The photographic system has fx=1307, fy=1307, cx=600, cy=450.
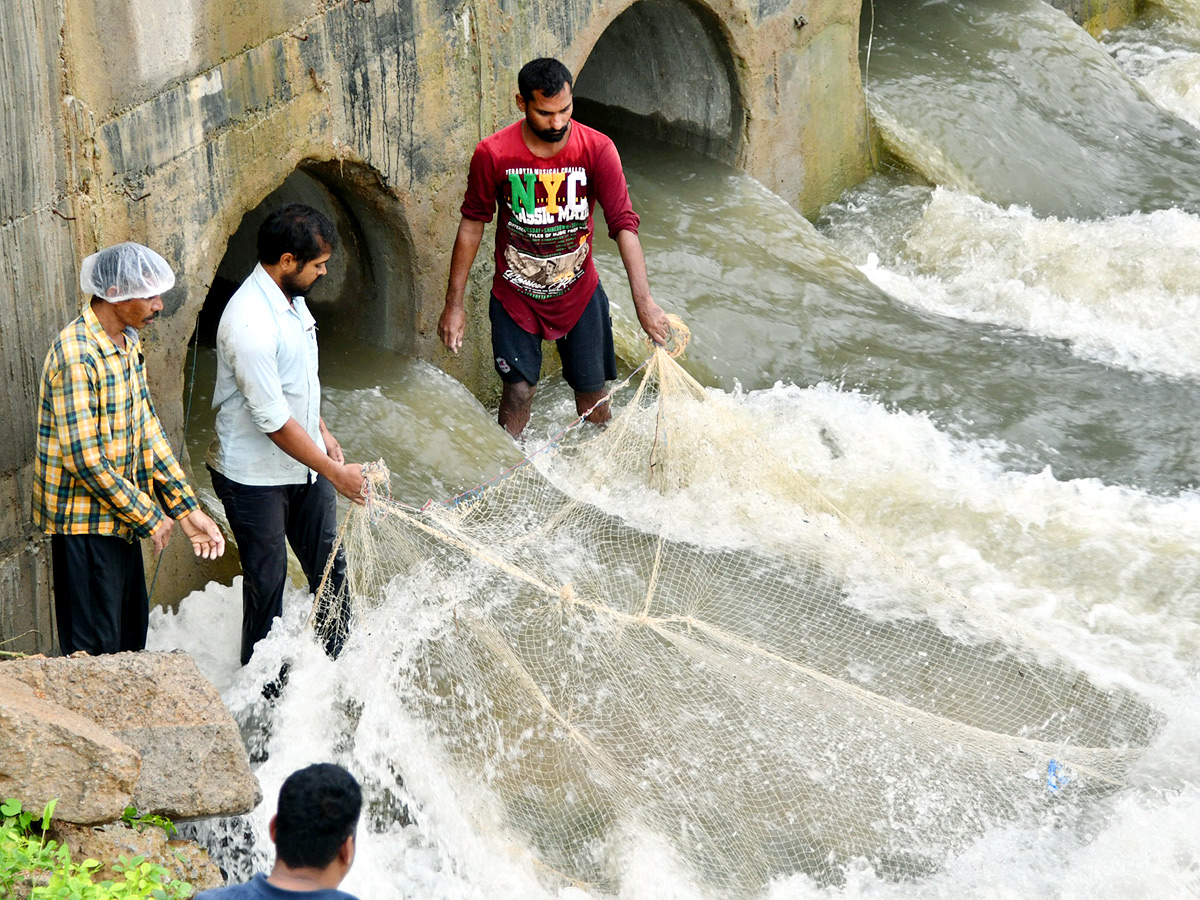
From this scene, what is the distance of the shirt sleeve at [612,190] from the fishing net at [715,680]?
0.71m

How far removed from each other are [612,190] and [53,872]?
3631 mm

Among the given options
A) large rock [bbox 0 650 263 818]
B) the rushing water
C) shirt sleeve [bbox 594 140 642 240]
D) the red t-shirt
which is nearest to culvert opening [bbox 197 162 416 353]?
the rushing water

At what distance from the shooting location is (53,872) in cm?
327

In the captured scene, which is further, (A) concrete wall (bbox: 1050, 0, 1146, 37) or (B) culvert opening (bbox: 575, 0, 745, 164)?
(A) concrete wall (bbox: 1050, 0, 1146, 37)

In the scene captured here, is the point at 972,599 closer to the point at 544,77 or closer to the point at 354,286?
the point at 544,77

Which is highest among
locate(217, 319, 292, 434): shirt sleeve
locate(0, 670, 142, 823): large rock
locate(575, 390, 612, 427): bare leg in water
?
locate(217, 319, 292, 434): shirt sleeve

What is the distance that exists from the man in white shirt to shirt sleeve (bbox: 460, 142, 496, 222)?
60.6 inches

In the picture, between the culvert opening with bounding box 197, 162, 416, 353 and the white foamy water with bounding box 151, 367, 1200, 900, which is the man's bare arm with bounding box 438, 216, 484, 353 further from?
the culvert opening with bounding box 197, 162, 416, 353

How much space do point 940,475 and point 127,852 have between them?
4471mm

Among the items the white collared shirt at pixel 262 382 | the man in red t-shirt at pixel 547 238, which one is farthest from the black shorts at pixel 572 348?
the white collared shirt at pixel 262 382

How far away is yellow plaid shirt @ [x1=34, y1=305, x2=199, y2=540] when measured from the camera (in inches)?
157

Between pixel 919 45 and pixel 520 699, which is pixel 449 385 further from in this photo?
pixel 919 45

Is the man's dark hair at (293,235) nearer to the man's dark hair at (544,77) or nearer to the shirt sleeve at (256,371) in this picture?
the shirt sleeve at (256,371)

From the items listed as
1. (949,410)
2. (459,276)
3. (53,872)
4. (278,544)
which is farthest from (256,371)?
(949,410)
